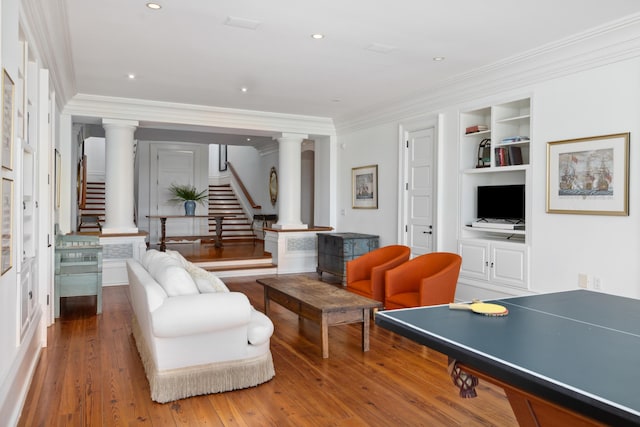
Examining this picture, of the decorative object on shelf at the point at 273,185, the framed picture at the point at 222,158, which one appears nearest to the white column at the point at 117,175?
the decorative object on shelf at the point at 273,185

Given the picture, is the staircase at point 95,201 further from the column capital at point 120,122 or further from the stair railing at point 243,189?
the column capital at point 120,122

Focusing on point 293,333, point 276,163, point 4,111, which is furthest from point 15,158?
point 276,163

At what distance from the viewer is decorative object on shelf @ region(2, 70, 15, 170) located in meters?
2.26

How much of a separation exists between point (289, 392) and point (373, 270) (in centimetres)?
203

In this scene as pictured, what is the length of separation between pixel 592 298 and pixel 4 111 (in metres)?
3.14

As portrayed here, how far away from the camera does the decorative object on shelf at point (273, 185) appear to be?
11625mm

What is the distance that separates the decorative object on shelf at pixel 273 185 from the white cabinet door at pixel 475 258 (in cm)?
675

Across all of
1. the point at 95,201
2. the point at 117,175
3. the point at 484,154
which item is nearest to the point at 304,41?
the point at 484,154

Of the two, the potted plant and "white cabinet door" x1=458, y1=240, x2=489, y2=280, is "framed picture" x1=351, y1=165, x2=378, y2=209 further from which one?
the potted plant

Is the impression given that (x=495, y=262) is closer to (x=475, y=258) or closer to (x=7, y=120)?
(x=475, y=258)

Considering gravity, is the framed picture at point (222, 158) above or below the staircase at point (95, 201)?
above

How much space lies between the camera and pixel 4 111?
7.54ft

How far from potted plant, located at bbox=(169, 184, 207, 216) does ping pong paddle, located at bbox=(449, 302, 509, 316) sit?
9.51 metres

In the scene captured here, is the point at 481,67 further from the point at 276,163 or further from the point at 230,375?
the point at 276,163
